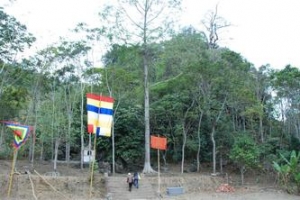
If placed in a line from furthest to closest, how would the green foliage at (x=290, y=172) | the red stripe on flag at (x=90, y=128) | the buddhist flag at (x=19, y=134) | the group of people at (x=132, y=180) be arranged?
the green foliage at (x=290, y=172)
the group of people at (x=132, y=180)
the buddhist flag at (x=19, y=134)
the red stripe on flag at (x=90, y=128)

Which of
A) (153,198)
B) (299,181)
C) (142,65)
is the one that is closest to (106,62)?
(142,65)

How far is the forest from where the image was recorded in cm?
2319

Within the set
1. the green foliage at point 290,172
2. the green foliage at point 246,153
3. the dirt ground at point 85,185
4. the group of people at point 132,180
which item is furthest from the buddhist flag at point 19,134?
the green foliage at point 290,172

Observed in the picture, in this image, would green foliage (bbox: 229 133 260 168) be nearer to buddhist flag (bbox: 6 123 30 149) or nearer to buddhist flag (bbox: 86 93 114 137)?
buddhist flag (bbox: 86 93 114 137)

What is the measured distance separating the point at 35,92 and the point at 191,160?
518 inches

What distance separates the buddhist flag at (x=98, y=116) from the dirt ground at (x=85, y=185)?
3.31 metres

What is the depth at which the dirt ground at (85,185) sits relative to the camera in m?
17.7

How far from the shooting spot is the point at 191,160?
1169 inches

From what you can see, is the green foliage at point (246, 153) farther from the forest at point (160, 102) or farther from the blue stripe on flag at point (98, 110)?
the blue stripe on flag at point (98, 110)

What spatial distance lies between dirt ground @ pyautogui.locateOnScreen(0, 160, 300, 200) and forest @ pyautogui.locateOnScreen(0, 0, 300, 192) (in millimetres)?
1209

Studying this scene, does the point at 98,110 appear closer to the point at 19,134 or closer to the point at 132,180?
the point at 19,134

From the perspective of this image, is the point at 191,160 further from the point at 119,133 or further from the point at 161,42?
the point at 161,42

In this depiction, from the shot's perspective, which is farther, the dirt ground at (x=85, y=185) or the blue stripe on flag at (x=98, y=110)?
the dirt ground at (x=85, y=185)

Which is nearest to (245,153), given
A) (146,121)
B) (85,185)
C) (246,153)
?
(246,153)
